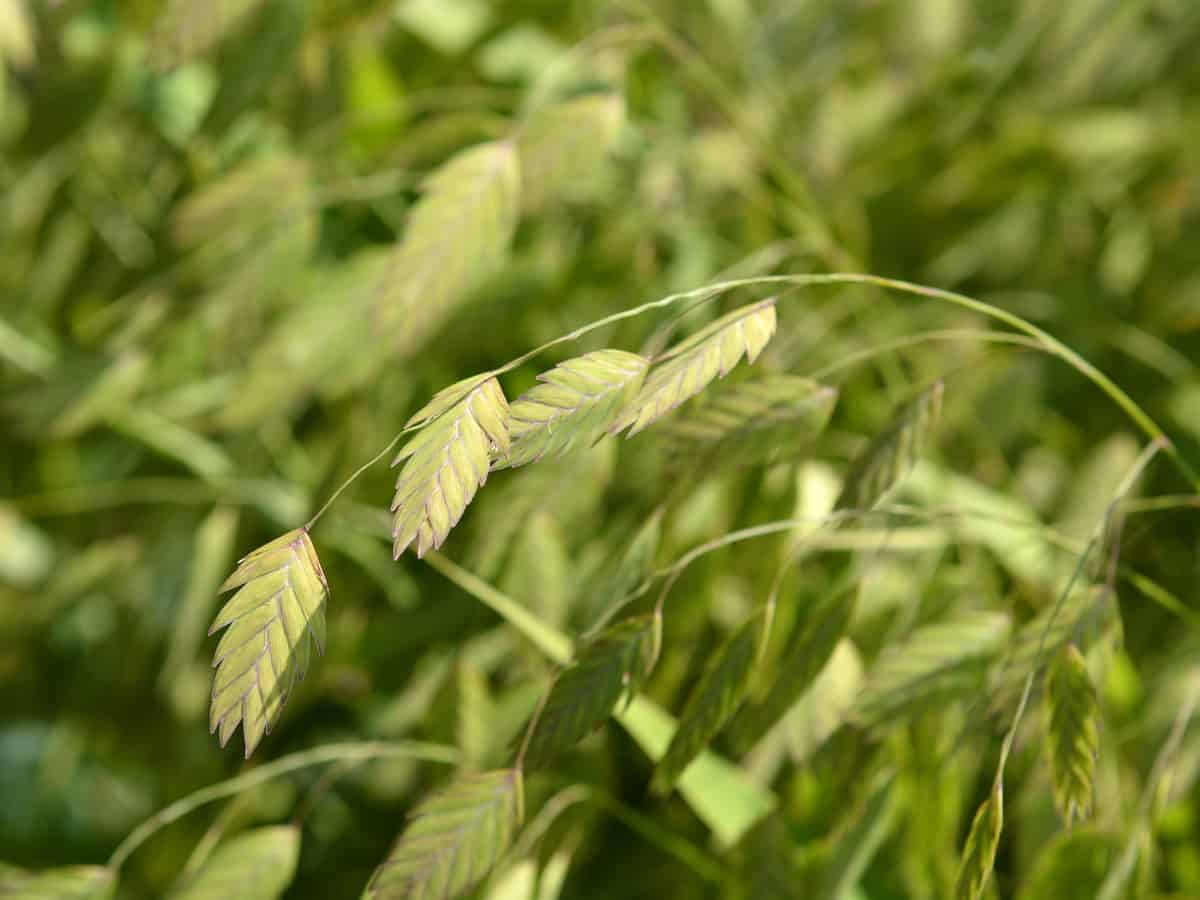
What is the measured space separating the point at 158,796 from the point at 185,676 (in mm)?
66

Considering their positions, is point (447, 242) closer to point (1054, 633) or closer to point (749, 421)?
point (749, 421)

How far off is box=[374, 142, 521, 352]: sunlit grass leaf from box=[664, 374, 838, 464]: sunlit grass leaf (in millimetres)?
115

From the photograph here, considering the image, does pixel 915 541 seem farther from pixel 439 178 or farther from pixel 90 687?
pixel 90 687

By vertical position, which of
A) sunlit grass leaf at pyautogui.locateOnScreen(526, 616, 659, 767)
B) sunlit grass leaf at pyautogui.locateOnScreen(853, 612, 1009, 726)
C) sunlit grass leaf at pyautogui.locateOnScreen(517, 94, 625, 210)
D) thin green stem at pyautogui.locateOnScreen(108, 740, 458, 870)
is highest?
sunlit grass leaf at pyautogui.locateOnScreen(517, 94, 625, 210)

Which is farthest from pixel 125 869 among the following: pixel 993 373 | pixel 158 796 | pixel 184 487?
pixel 993 373

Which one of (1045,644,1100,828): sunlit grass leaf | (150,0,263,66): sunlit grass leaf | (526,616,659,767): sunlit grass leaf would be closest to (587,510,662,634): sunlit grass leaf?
(526,616,659,767): sunlit grass leaf

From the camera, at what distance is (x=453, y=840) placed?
30 centimetres

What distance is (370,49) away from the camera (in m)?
0.63

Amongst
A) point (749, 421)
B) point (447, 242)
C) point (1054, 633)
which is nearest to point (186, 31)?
point (447, 242)

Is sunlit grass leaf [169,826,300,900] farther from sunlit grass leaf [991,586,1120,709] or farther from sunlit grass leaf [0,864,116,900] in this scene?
sunlit grass leaf [991,586,1120,709]

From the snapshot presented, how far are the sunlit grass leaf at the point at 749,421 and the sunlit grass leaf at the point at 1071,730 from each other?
10cm

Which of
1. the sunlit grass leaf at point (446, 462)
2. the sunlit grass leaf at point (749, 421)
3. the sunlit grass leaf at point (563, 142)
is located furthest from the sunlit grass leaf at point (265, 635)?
the sunlit grass leaf at point (563, 142)

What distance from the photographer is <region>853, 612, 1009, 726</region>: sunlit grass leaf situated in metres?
0.36

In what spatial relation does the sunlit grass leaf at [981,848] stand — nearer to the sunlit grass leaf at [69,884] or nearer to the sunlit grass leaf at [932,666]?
the sunlit grass leaf at [932,666]
